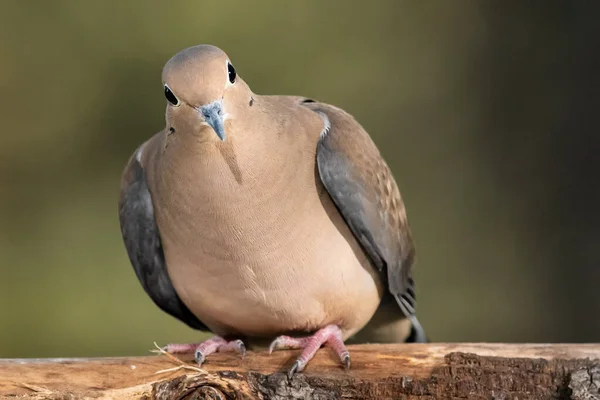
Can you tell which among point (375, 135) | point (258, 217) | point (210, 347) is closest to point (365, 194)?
point (258, 217)

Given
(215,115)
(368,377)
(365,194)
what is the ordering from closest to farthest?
(215,115) < (368,377) < (365,194)

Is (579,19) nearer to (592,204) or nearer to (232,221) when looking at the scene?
(592,204)

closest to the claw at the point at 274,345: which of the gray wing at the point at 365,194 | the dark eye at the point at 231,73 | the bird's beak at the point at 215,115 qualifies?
the gray wing at the point at 365,194

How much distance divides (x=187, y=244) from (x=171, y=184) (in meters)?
0.16

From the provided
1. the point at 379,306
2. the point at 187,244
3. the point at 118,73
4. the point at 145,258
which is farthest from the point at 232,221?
the point at 118,73

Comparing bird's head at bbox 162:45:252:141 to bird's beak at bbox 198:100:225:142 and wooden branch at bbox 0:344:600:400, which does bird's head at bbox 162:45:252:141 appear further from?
wooden branch at bbox 0:344:600:400

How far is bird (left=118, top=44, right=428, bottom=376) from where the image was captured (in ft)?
6.15

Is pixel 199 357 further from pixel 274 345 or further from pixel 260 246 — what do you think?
pixel 260 246

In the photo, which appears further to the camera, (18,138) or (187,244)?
(18,138)

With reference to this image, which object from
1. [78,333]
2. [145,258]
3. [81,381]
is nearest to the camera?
[81,381]

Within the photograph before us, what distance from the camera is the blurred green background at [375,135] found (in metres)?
3.66

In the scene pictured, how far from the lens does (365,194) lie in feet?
6.89

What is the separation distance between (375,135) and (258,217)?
1904 millimetres

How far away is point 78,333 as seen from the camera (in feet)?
11.9
